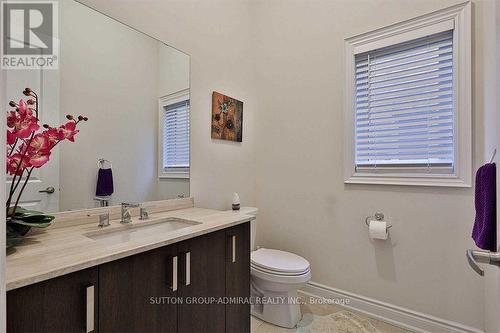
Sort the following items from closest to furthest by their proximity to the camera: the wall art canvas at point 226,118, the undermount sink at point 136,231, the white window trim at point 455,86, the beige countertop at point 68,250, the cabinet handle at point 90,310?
the beige countertop at point 68,250, the cabinet handle at point 90,310, the undermount sink at point 136,231, the white window trim at point 455,86, the wall art canvas at point 226,118

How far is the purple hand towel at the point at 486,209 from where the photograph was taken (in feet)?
2.51

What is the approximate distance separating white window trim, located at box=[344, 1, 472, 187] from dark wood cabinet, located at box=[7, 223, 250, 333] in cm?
110

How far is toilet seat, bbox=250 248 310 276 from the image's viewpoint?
5.64 feet

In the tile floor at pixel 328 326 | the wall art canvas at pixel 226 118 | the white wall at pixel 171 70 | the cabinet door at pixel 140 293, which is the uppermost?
the white wall at pixel 171 70

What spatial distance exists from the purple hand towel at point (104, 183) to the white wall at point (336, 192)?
1430mm

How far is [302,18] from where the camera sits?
2258 millimetres

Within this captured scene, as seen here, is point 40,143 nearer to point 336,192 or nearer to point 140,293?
point 140,293

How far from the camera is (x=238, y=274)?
4.89 feet

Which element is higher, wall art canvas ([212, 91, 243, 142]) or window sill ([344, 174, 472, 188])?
wall art canvas ([212, 91, 243, 142])

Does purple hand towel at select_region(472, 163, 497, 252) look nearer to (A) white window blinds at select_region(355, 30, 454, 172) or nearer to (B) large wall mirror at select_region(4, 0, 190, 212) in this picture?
(A) white window blinds at select_region(355, 30, 454, 172)

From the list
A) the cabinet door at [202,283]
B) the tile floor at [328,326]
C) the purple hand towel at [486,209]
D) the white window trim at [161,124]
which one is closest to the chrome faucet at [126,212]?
the white window trim at [161,124]

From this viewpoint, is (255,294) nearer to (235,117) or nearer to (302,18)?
(235,117)

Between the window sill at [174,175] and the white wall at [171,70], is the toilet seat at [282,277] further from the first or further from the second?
the white wall at [171,70]

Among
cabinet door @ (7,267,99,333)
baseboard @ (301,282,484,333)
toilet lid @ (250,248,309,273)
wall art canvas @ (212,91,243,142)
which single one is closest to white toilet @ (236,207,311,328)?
toilet lid @ (250,248,309,273)
